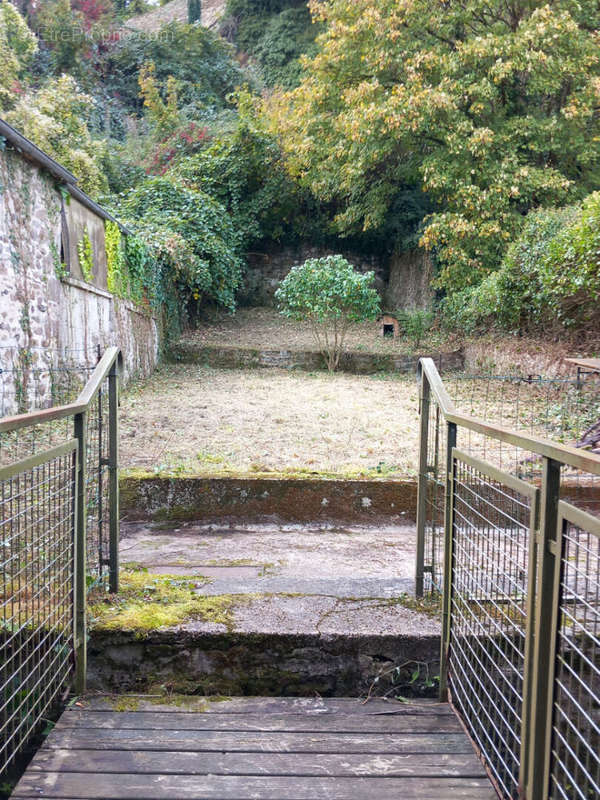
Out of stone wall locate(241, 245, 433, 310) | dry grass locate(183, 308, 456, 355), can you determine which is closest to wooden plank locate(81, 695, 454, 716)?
dry grass locate(183, 308, 456, 355)

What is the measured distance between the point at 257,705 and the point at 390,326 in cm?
1314

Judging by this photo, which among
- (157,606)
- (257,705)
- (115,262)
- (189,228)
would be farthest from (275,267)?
(257,705)

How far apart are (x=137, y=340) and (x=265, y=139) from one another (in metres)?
7.73

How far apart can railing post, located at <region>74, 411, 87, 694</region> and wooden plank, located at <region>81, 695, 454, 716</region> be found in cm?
11

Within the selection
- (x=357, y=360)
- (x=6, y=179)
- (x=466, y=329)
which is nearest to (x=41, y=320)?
(x=6, y=179)

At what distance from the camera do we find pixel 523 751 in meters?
1.50

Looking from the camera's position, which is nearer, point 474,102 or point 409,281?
point 474,102

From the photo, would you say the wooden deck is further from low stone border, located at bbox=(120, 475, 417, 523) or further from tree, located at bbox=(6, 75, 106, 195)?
tree, located at bbox=(6, 75, 106, 195)

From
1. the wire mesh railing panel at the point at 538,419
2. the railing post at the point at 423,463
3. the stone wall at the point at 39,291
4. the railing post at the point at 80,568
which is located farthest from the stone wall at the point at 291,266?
the railing post at the point at 80,568

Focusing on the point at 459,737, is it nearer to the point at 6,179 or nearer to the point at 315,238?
the point at 6,179

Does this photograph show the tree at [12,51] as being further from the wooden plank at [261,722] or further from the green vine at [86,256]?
the wooden plank at [261,722]

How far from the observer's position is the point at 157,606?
2.54 metres

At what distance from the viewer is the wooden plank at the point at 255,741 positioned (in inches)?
76.4

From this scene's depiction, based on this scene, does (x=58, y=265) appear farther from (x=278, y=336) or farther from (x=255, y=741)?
(x=278, y=336)
